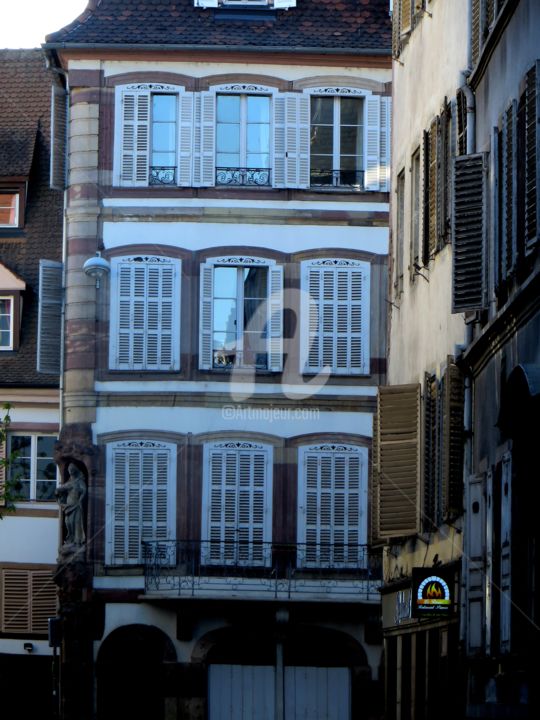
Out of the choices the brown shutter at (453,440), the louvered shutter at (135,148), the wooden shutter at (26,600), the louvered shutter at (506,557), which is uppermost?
the louvered shutter at (135,148)

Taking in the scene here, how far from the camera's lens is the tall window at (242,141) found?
35156 mm

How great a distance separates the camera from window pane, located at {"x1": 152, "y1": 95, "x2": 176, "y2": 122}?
115 ft

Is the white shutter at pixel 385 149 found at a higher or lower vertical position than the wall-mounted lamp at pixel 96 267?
higher

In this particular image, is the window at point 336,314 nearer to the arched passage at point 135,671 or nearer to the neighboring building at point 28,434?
the neighboring building at point 28,434

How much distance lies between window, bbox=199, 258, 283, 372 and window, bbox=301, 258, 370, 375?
53 cm

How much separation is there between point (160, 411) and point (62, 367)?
2.14 metres

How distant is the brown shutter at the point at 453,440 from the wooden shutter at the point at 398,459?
8.38ft

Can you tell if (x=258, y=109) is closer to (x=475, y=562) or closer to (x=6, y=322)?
(x=6, y=322)

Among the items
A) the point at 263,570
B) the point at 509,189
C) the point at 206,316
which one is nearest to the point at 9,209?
the point at 206,316

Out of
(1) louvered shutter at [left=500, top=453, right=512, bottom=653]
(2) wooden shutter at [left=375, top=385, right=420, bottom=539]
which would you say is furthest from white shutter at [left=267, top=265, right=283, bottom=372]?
(1) louvered shutter at [left=500, top=453, right=512, bottom=653]

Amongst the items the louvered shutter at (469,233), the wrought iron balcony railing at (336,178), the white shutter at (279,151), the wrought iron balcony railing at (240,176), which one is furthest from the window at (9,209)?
the louvered shutter at (469,233)

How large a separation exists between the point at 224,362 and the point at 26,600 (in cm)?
701

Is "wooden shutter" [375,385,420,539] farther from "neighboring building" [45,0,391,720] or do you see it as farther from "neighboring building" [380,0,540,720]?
"neighboring building" [45,0,391,720]

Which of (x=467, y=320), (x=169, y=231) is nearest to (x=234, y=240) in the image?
(x=169, y=231)
